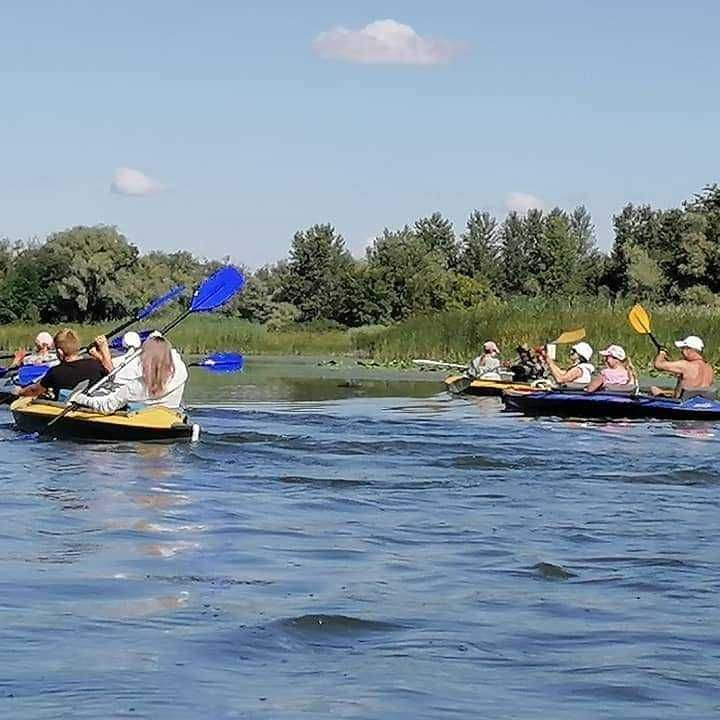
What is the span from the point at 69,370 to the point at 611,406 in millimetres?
6480

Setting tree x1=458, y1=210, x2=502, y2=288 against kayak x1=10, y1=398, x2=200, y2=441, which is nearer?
kayak x1=10, y1=398, x2=200, y2=441

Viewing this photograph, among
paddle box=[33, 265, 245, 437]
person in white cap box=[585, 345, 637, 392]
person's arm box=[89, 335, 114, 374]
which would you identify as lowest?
person in white cap box=[585, 345, 637, 392]

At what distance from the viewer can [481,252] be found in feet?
238

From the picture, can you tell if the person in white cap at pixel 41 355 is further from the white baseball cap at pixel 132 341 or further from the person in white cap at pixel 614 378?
the person in white cap at pixel 614 378

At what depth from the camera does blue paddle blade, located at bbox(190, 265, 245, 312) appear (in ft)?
55.0

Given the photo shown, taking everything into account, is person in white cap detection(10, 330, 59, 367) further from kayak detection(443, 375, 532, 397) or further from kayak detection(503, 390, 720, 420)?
kayak detection(443, 375, 532, 397)

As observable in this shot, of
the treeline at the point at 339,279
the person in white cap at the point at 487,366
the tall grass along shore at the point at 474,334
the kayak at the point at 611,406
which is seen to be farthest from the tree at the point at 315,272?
the kayak at the point at 611,406

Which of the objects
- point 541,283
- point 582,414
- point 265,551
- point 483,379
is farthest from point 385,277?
point 265,551

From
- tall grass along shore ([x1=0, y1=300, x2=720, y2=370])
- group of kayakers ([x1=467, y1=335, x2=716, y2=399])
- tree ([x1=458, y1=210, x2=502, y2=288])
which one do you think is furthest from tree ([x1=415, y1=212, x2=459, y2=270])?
group of kayakers ([x1=467, y1=335, x2=716, y2=399])

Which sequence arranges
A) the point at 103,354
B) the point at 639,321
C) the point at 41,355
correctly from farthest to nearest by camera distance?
the point at 639,321 < the point at 41,355 < the point at 103,354

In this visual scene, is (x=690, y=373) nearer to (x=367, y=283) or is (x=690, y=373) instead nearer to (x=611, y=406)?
(x=611, y=406)

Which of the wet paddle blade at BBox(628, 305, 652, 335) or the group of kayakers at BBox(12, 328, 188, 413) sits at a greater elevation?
the wet paddle blade at BBox(628, 305, 652, 335)

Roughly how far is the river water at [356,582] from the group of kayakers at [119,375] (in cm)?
51

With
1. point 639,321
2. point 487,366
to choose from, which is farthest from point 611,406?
point 487,366
